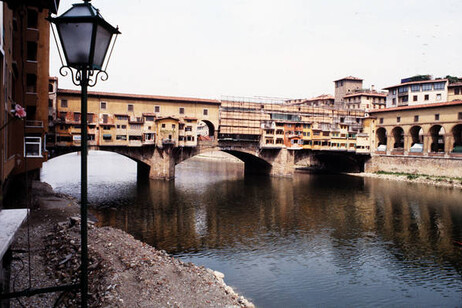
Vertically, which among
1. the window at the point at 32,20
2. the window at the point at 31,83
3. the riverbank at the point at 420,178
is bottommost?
the riverbank at the point at 420,178

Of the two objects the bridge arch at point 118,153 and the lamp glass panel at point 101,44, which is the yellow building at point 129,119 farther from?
the lamp glass panel at point 101,44

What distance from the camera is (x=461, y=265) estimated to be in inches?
712

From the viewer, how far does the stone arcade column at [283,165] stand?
180ft

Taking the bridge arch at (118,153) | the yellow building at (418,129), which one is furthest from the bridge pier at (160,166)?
the yellow building at (418,129)

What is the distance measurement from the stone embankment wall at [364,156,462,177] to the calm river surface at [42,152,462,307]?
6889 millimetres

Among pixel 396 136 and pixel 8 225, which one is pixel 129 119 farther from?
pixel 396 136

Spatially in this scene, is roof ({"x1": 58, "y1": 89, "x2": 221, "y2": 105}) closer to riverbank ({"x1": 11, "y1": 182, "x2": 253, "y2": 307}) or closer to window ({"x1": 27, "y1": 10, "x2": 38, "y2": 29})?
window ({"x1": 27, "y1": 10, "x2": 38, "y2": 29})

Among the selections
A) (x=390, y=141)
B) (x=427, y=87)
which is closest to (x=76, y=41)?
(x=390, y=141)

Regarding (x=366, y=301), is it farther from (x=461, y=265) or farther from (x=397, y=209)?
(x=397, y=209)

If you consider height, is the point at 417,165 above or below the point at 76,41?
below

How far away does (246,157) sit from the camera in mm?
59969

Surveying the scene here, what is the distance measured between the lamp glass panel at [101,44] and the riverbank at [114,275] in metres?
6.81

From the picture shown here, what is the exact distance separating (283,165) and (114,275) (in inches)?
1773

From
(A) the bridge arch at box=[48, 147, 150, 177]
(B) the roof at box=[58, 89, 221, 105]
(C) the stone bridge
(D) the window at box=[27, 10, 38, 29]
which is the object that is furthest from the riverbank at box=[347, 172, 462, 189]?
(D) the window at box=[27, 10, 38, 29]
